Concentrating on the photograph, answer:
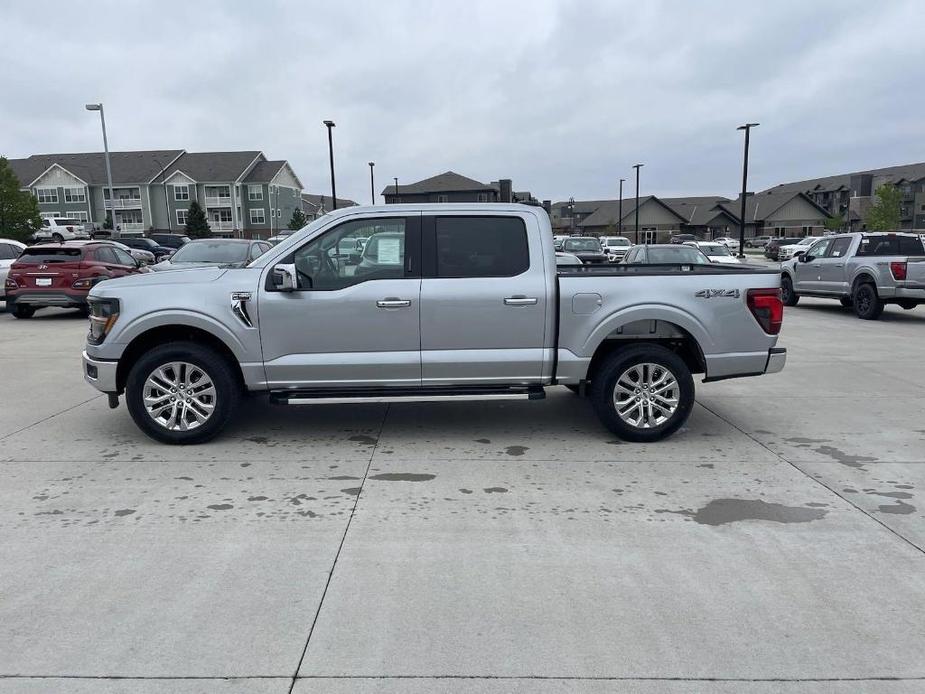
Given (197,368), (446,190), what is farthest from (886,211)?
(197,368)

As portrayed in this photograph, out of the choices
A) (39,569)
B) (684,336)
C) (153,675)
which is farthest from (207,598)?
(684,336)

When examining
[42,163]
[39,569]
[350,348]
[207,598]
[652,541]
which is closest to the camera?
[207,598]

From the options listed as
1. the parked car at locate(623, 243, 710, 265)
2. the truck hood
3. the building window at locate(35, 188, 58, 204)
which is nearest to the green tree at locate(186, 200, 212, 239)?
the building window at locate(35, 188, 58, 204)

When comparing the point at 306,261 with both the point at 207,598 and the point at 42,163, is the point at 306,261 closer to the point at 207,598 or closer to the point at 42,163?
the point at 207,598

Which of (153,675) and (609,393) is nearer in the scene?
(153,675)

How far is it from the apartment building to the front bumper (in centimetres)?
7253

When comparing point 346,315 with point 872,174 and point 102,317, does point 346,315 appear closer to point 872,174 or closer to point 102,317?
point 102,317

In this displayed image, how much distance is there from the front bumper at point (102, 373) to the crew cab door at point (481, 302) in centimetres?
253

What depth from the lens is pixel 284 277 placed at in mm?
5566

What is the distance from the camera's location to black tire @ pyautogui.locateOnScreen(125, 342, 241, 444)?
5789 millimetres

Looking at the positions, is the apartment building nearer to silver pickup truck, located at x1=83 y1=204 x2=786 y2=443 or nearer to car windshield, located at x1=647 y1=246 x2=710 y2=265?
car windshield, located at x1=647 y1=246 x2=710 y2=265

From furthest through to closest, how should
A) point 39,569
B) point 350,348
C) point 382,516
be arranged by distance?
point 350,348
point 382,516
point 39,569

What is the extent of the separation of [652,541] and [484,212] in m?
3.08

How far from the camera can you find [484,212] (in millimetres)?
6020
